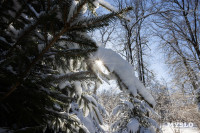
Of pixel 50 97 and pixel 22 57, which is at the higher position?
pixel 22 57

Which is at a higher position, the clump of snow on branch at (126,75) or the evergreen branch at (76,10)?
the evergreen branch at (76,10)

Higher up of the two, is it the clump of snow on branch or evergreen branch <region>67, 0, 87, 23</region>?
evergreen branch <region>67, 0, 87, 23</region>

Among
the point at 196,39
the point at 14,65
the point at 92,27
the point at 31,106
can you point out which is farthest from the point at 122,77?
the point at 196,39

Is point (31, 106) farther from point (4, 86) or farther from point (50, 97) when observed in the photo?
point (4, 86)

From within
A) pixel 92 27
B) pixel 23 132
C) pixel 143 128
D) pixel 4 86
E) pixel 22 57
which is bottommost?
pixel 143 128

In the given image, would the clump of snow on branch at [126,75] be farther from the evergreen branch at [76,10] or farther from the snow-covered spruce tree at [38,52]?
the evergreen branch at [76,10]

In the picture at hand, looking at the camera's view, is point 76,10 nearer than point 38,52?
Yes

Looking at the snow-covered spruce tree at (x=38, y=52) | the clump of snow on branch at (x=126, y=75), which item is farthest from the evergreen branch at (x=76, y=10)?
the clump of snow on branch at (x=126, y=75)

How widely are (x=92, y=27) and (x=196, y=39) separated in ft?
30.3

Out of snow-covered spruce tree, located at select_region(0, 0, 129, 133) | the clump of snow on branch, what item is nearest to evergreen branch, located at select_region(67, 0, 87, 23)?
snow-covered spruce tree, located at select_region(0, 0, 129, 133)

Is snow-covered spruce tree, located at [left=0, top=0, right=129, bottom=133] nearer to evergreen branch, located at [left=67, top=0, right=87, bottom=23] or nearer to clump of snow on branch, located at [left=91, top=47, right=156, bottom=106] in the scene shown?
evergreen branch, located at [left=67, top=0, right=87, bottom=23]

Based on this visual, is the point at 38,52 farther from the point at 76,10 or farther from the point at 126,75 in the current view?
the point at 126,75

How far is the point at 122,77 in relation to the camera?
0.68m

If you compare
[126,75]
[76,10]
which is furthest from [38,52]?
[126,75]
